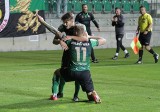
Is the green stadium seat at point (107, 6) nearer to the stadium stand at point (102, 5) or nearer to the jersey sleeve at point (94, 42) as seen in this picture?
the stadium stand at point (102, 5)

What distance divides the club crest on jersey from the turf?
618 cm

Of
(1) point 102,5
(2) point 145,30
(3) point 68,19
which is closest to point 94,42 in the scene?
(3) point 68,19

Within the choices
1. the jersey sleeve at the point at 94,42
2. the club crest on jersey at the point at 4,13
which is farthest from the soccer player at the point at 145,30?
the jersey sleeve at the point at 94,42

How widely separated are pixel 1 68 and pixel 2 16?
27.8 feet

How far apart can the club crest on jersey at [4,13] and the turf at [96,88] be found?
618 centimetres

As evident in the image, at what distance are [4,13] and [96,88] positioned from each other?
1396cm

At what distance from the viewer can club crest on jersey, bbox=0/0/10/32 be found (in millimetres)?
25970

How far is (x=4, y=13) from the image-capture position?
2617 centimetres

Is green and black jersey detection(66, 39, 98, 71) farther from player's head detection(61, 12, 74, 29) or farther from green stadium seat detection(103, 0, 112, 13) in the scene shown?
green stadium seat detection(103, 0, 112, 13)

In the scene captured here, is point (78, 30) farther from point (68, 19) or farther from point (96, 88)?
point (96, 88)

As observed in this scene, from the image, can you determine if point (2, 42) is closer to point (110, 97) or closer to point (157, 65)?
point (157, 65)

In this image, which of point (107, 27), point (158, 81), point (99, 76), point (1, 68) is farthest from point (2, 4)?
point (158, 81)

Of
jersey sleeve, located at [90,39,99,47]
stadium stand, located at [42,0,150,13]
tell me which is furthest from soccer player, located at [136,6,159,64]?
stadium stand, located at [42,0,150,13]

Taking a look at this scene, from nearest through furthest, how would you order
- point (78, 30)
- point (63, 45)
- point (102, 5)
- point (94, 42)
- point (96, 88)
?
1. point (63, 45)
2. point (78, 30)
3. point (94, 42)
4. point (96, 88)
5. point (102, 5)
